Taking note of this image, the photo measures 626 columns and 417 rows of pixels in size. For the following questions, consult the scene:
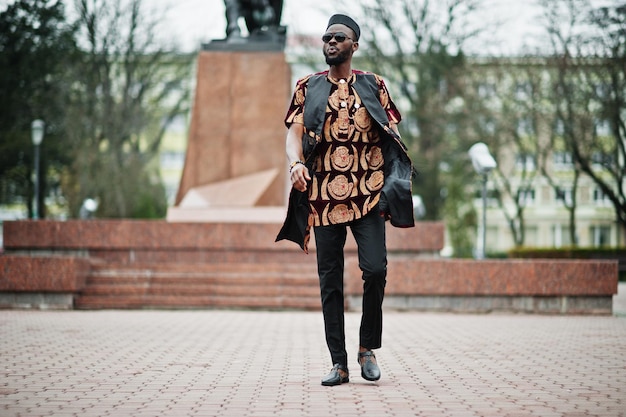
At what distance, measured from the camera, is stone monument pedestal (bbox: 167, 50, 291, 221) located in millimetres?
17469

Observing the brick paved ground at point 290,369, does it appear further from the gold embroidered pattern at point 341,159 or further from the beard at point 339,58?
the beard at point 339,58

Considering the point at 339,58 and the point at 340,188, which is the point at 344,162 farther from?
the point at 339,58

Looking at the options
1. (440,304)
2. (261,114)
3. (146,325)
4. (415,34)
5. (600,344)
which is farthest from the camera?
(415,34)

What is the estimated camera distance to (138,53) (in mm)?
36844

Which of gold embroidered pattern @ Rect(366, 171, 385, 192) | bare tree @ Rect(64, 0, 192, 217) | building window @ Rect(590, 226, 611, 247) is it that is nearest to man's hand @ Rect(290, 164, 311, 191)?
gold embroidered pattern @ Rect(366, 171, 385, 192)

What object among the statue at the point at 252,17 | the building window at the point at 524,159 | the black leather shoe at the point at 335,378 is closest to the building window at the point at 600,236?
the building window at the point at 524,159

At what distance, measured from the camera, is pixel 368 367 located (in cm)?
641

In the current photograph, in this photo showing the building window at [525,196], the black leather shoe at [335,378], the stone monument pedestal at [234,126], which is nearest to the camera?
the black leather shoe at [335,378]

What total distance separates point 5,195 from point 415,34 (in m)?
15.2

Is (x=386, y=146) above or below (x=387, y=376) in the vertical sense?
above

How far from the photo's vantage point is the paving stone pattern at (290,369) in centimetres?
555

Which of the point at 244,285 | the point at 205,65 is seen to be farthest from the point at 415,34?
the point at 244,285

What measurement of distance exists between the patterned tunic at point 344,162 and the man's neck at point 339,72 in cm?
4

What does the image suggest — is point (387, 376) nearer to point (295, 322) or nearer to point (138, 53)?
point (295, 322)
